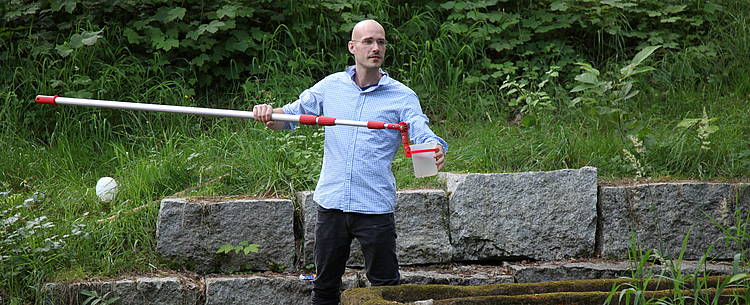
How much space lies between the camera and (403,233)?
4.51 metres

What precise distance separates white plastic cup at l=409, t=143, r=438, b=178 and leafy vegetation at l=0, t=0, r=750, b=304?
1.56 metres

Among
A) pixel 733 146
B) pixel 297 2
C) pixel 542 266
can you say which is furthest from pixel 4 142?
pixel 733 146

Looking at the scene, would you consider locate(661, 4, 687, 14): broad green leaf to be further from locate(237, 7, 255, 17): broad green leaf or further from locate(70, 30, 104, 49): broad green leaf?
locate(70, 30, 104, 49): broad green leaf

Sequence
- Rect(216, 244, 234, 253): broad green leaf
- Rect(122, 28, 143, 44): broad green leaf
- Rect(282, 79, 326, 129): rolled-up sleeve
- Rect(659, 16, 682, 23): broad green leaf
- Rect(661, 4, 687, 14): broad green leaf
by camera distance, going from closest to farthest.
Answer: Rect(282, 79, 326, 129): rolled-up sleeve
Rect(216, 244, 234, 253): broad green leaf
Rect(122, 28, 143, 44): broad green leaf
Rect(659, 16, 682, 23): broad green leaf
Rect(661, 4, 687, 14): broad green leaf

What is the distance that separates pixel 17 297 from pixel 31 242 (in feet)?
0.99

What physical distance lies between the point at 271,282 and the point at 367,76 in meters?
1.40

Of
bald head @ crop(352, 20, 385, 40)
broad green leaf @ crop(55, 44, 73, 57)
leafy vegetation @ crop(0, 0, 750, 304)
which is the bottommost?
leafy vegetation @ crop(0, 0, 750, 304)

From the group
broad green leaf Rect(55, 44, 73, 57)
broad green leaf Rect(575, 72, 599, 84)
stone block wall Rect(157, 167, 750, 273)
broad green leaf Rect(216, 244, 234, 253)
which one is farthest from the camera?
broad green leaf Rect(55, 44, 73, 57)

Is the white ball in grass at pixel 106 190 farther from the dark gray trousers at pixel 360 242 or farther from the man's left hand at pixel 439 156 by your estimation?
the man's left hand at pixel 439 156

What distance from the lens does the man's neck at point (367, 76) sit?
3.53 meters

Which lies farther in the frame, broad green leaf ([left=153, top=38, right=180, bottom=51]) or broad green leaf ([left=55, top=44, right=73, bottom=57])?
broad green leaf ([left=153, top=38, right=180, bottom=51])

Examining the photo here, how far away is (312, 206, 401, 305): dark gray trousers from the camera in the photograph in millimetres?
3486

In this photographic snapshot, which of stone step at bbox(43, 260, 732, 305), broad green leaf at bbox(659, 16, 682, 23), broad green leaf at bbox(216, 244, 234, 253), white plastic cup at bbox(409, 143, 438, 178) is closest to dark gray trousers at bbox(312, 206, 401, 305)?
white plastic cup at bbox(409, 143, 438, 178)

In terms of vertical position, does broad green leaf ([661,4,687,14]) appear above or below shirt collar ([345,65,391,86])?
above
